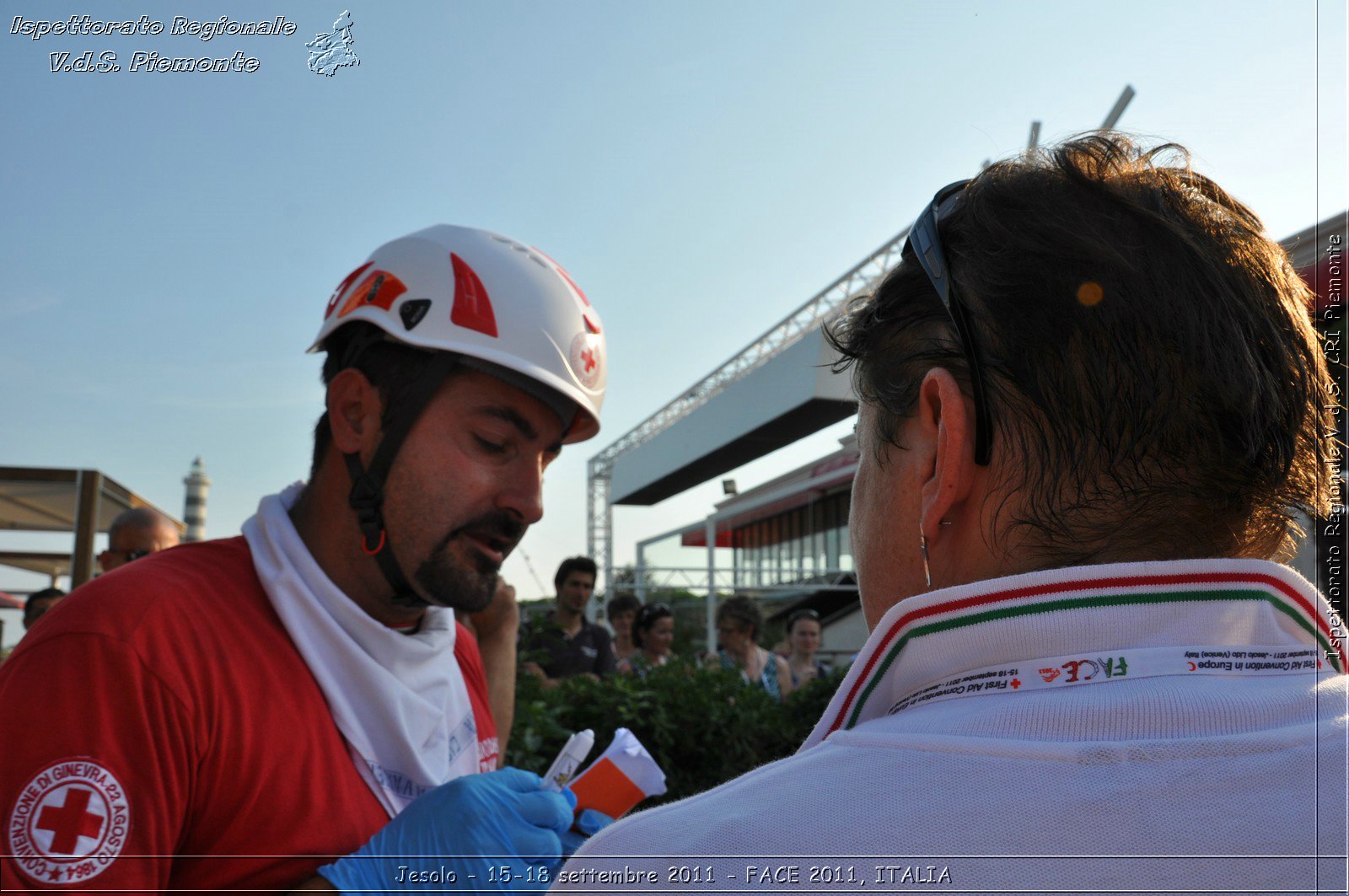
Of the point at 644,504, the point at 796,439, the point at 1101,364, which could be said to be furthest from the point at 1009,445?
the point at 644,504

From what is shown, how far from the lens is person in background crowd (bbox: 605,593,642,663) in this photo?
9516 millimetres

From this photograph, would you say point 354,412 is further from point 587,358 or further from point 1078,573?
point 1078,573

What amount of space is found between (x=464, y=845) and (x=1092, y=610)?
1589mm

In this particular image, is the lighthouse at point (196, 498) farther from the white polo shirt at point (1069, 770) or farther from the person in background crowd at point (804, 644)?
the white polo shirt at point (1069, 770)

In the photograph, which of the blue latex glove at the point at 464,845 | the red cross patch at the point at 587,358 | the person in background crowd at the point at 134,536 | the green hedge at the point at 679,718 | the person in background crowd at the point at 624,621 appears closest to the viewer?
the blue latex glove at the point at 464,845

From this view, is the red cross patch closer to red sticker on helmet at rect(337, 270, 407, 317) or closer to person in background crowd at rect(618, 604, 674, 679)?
red sticker on helmet at rect(337, 270, 407, 317)

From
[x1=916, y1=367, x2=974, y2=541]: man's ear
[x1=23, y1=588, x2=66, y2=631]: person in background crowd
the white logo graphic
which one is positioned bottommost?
the white logo graphic

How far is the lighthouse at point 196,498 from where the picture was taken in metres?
16.5

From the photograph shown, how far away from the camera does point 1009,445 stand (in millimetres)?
1132

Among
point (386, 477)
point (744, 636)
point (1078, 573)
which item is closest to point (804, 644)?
point (744, 636)

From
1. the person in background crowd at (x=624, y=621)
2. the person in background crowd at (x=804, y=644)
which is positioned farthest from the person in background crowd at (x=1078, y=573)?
the person in background crowd at (x=624, y=621)

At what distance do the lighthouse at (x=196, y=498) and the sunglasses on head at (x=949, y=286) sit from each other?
17.1 meters

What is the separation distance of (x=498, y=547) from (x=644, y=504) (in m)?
32.7

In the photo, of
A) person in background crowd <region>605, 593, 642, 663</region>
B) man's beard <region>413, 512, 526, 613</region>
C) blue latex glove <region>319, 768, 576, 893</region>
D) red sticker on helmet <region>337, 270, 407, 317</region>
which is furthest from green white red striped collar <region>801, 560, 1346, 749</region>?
person in background crowd <region>605, 593, 642, 663</region>
